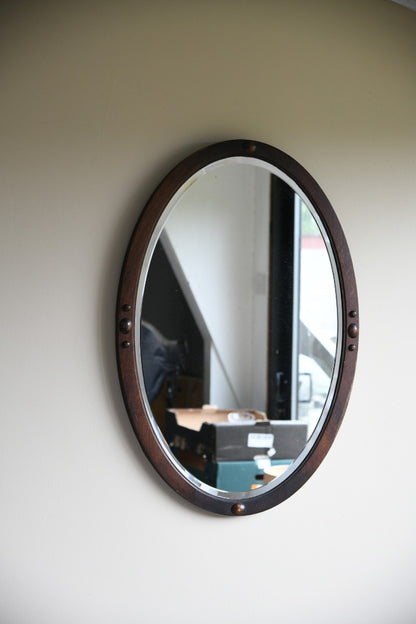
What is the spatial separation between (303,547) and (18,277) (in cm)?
113

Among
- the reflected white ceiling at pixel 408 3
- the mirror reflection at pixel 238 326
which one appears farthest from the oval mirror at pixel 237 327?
the reflected white ceiling at pixel 408 3

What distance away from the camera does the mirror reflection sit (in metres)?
1.91

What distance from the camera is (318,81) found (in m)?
2.10

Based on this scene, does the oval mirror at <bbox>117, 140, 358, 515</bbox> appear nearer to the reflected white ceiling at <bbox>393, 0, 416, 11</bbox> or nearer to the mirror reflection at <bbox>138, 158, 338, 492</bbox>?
the mirror reflection at <bbox>138, 158, 338, 492</bbox>

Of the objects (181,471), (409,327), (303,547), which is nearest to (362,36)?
(409,327)

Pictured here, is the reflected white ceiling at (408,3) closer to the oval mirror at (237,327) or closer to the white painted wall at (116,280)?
the white painted wall at (116,280)

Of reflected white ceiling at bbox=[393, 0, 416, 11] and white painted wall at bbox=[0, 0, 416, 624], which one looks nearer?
white painted wall at bbox=[0, 0, 416, 624]

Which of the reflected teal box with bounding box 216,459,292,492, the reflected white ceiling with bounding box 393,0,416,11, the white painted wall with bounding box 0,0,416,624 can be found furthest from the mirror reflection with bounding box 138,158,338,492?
the reflected white ceiling with bounding box 393,0,416,11

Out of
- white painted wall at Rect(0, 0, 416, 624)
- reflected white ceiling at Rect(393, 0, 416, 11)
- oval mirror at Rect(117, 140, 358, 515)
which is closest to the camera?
white painted wall at Rect(0, 0, 416, 624)

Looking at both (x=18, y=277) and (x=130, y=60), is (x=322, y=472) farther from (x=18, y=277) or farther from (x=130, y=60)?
(x=130, y=60)

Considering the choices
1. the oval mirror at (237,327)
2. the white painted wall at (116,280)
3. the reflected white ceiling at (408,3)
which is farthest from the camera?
the reflected white ceiling at (408,3)

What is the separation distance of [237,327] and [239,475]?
0.42 m

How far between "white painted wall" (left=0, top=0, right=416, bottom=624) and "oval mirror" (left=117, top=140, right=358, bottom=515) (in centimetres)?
6

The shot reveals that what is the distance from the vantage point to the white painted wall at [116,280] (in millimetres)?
1768
